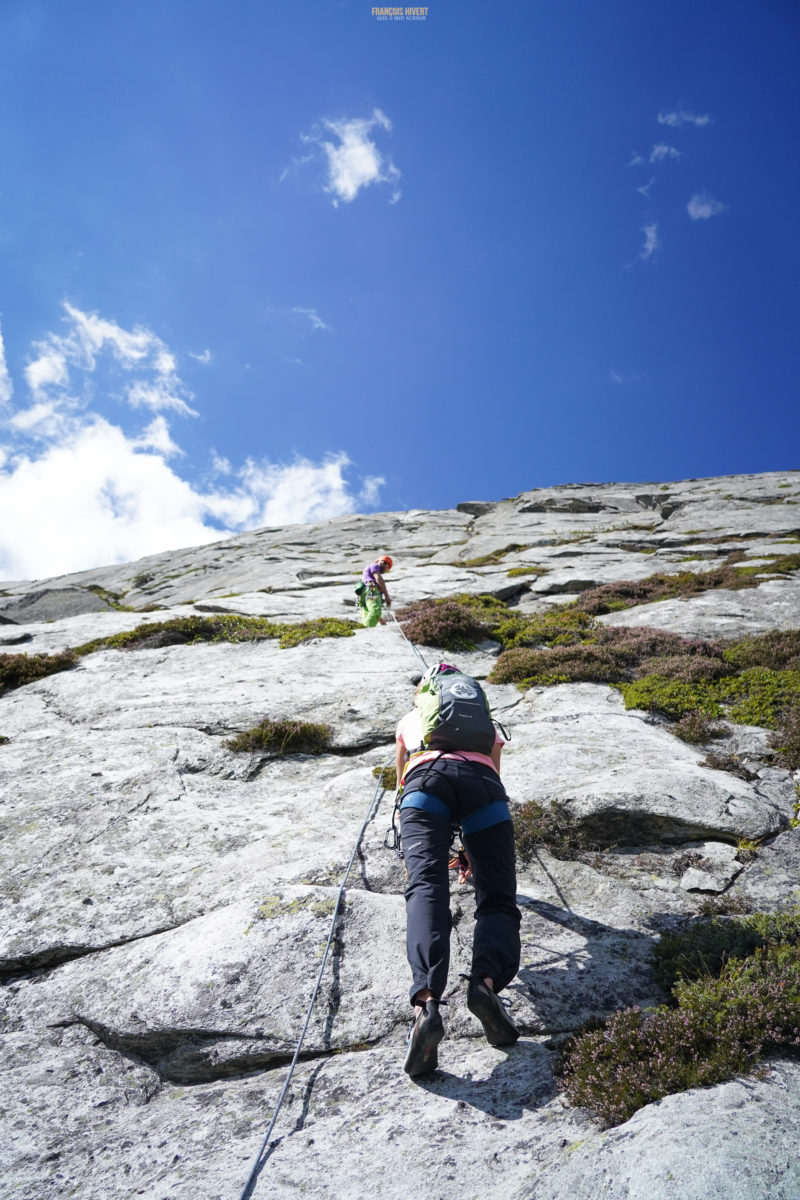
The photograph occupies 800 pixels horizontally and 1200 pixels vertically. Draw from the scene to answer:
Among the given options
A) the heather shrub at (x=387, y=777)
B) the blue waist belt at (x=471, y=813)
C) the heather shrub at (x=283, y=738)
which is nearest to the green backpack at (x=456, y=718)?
the blue waist belt at (x=471, y=813)

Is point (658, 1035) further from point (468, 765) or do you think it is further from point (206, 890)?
point (206, 890)

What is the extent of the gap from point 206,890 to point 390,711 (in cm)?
538

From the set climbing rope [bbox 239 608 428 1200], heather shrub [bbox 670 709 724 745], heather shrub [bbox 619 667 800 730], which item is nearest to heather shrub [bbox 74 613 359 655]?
heather shrub [bbox 619 667 800 730]

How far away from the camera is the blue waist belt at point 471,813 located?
5.03 metres

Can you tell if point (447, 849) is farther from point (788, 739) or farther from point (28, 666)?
point (28, 666)

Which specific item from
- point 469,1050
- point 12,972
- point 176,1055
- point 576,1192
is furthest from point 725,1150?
point 12,972

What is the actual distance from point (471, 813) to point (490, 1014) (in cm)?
137

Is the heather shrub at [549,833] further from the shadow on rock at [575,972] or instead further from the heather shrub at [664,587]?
the heather shrub at [664,587]

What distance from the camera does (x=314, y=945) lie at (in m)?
5.50

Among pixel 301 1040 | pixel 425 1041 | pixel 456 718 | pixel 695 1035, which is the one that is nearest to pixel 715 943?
pixel 695 1035

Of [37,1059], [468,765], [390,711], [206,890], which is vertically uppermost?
[468,765]

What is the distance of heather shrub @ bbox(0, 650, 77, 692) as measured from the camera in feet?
46.0

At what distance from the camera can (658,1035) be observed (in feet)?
13.3

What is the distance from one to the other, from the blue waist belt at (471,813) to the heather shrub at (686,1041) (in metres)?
1.52
